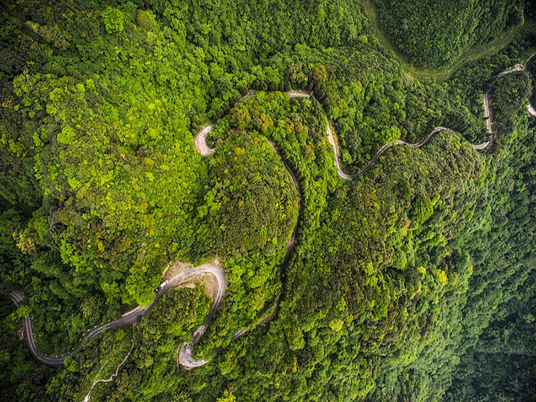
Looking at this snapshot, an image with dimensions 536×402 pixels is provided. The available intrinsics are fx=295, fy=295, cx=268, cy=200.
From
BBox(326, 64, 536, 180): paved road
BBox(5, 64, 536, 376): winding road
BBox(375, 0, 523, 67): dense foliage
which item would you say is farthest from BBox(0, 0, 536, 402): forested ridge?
BBox(326, 64, 536, 180): paved road

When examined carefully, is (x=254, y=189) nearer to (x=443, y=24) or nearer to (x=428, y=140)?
(x=428, y=140)

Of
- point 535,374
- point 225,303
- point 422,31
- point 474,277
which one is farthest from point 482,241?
point 225,303

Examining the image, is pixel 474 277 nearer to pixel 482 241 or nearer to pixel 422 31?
pixel 482 241

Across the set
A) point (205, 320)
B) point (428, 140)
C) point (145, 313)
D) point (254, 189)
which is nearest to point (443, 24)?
point (428, 140)

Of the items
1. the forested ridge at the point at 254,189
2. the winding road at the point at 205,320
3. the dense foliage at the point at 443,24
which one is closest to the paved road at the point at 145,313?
the winding road at the point at 205,320

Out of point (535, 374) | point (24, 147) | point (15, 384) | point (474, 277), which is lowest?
point (535, 374)

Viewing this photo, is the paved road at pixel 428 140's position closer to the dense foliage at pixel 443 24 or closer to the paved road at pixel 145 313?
the dense foliage at pixel 443 24
